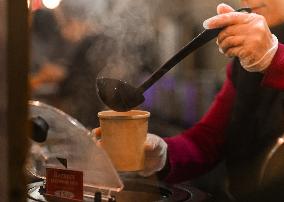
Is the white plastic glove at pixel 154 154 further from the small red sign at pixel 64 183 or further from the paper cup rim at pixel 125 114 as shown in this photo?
the small red sign at pixel 64 183

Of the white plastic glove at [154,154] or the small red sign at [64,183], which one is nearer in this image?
the small red sign at [64,183]

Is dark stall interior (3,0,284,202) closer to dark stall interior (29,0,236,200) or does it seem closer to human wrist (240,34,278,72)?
dark stall interior (29,0,236,200)

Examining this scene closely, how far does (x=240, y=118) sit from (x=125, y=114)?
13.2 inches

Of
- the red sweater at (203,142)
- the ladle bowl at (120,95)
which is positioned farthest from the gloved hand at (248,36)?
the ladle bowl at (120,95)

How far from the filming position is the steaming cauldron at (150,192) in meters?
1.12

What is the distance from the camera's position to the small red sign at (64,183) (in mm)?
1062

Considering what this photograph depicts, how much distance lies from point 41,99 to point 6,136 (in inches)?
14.0

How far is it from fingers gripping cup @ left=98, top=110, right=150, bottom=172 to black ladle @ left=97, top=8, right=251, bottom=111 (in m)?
0.03

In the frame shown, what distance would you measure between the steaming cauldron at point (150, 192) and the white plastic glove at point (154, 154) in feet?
0.12

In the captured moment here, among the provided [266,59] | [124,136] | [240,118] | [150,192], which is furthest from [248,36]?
[150,192]

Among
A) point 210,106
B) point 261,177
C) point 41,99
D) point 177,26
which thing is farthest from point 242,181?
point 41,99

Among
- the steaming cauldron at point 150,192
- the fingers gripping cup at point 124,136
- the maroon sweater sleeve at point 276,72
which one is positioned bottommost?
the steaming cauldron at point 150,192

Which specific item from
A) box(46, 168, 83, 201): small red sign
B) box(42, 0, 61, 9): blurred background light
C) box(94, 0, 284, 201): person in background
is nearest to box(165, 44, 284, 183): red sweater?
box(94, 0, 284, 201): person in background

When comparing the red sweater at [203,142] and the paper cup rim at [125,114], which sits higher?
the paper cup rim at [125,114]
